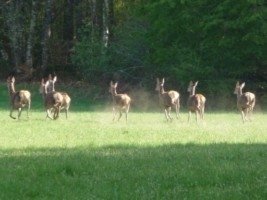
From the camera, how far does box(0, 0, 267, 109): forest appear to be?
3622 centimetres

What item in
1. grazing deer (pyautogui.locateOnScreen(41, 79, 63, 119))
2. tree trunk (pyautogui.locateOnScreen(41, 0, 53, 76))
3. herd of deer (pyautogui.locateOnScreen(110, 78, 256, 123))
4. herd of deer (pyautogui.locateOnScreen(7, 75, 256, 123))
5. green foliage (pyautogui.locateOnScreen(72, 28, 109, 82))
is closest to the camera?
herd of deer (pyautogui.locateOnScreen(110, 78, 256, 123))

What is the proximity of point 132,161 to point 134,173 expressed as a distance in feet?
4.88

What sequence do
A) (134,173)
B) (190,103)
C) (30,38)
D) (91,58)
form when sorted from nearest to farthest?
(134,173), (190,103), (91,58), (30,38)

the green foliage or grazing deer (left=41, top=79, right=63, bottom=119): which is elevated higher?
the green foliage

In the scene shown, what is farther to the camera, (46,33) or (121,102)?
(46,33)

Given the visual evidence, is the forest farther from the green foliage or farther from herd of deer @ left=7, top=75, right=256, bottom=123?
herd of deer @ left=7, top=75, right=256, bottom=123

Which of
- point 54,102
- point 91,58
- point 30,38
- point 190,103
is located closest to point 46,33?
point 30,38

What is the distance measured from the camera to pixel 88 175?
39.0 ft

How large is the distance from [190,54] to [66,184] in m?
27.0

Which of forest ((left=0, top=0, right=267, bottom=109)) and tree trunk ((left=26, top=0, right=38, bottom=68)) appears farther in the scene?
tree trunk ((left=26, top=0, right=38, bottom=68))

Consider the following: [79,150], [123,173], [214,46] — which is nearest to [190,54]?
[214,46]

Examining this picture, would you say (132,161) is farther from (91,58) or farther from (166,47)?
(91,58)

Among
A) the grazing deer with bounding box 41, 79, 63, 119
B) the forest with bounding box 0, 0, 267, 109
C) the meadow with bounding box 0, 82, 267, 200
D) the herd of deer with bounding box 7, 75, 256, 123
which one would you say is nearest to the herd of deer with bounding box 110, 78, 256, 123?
the herd of deer with bounding box 7, 75, 256, 123

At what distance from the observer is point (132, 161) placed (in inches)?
527
